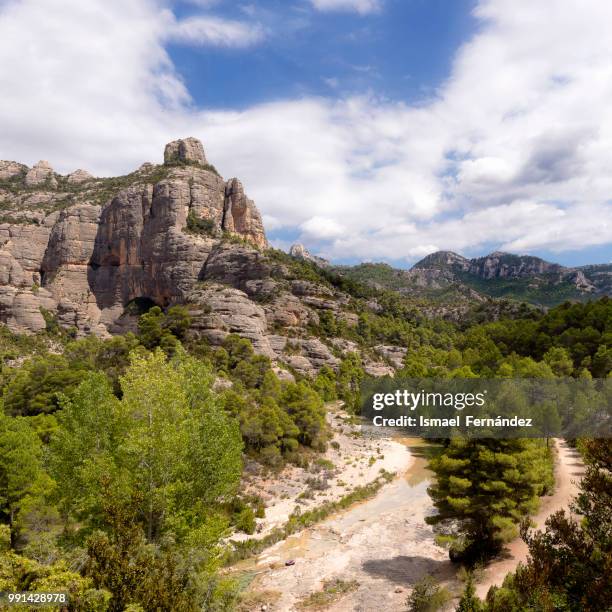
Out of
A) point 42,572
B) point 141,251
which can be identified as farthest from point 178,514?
point 141,251

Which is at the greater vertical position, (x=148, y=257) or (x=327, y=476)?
(x=148, y=257)

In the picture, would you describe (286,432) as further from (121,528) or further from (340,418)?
(121,528)

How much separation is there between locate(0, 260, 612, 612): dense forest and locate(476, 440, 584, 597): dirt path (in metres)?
0.82

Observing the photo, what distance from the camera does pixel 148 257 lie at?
101812 mm

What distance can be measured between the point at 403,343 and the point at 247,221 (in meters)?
52.2

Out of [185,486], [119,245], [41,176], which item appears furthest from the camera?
[41,176]

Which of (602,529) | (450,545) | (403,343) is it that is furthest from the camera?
(403,343)

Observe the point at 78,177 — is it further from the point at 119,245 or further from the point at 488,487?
the point at 488,487

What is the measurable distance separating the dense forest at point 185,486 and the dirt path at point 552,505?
823 mm

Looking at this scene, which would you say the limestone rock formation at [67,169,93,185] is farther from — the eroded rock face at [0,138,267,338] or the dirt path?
the dirt path

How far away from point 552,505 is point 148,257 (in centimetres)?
9696

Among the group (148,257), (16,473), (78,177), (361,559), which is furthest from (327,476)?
(78,177)

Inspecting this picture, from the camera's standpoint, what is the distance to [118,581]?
8.12m

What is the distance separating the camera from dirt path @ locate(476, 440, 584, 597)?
18.9 meters
